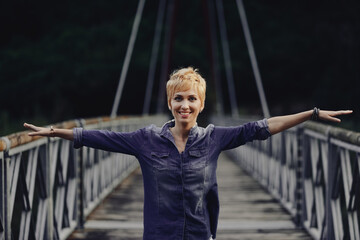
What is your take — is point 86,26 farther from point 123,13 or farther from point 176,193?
point 176,193

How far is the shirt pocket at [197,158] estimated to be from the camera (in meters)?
2.13

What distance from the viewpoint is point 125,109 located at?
104ft

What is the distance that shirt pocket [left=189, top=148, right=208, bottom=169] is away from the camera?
7.00 ft

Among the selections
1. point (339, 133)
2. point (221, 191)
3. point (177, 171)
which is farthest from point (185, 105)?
point (221, 191)

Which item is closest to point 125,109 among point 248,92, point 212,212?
point 248,92

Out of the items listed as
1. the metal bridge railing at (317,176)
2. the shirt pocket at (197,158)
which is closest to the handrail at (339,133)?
the metal bridge railing at (317,176)

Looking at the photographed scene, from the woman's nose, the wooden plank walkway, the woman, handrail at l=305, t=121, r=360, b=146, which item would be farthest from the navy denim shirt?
the wooden plank walkway

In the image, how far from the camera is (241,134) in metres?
2.21

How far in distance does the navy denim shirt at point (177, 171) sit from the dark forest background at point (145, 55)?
25.7 meters

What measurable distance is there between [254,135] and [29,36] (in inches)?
1294

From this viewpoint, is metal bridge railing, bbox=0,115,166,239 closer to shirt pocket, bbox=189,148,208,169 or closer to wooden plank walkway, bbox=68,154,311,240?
wooden plank walkway, bbox=68,154,311,240

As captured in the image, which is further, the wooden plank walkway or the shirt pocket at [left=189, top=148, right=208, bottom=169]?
the wooden plank walkway

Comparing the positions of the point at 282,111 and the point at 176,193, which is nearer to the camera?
the point at 176,193

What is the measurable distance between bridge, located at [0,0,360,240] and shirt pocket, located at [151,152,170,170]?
735 mm
